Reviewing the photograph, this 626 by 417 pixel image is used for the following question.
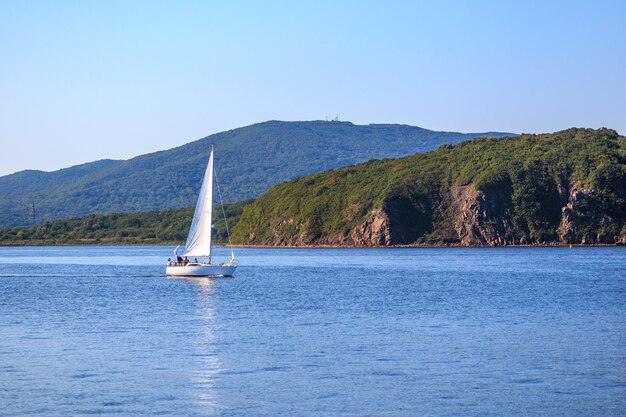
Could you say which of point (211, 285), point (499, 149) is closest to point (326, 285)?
point (211, 285)

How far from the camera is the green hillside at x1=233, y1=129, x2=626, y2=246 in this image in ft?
497

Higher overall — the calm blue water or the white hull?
the white hull

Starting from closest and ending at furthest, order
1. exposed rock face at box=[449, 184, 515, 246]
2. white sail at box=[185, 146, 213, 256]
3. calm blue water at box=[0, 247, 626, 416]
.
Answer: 1. calm blue water at box=[0, 247, 626, 416]
2. white sail at box=[185, 146, 213, 256]
3. exposed rock face at box=[449, 184, 515, 246]

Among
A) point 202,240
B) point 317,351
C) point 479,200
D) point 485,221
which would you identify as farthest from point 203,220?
point 485,221

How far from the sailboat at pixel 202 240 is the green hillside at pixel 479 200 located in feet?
290

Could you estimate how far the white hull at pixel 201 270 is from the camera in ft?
237

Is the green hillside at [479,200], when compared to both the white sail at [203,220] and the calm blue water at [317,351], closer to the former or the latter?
the calm blue water at [317,351]

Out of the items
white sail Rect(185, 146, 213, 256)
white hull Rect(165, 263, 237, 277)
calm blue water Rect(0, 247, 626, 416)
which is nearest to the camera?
calm blue water Rect(0, 247, 626, 416)

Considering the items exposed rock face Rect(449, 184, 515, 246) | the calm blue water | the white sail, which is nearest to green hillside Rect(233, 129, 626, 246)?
exposed rock face Rect(449, 184, 515, 246)

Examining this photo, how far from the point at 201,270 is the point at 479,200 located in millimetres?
89456

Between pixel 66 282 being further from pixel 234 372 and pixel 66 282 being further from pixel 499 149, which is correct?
pixel 499 149

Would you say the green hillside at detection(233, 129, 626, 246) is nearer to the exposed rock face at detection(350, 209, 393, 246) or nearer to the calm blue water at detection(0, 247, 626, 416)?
the exposed rock face at detection(350, 209, 393, 246)

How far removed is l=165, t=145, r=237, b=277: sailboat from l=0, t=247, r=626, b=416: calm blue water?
5974 mm

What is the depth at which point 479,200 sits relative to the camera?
15550 cm
